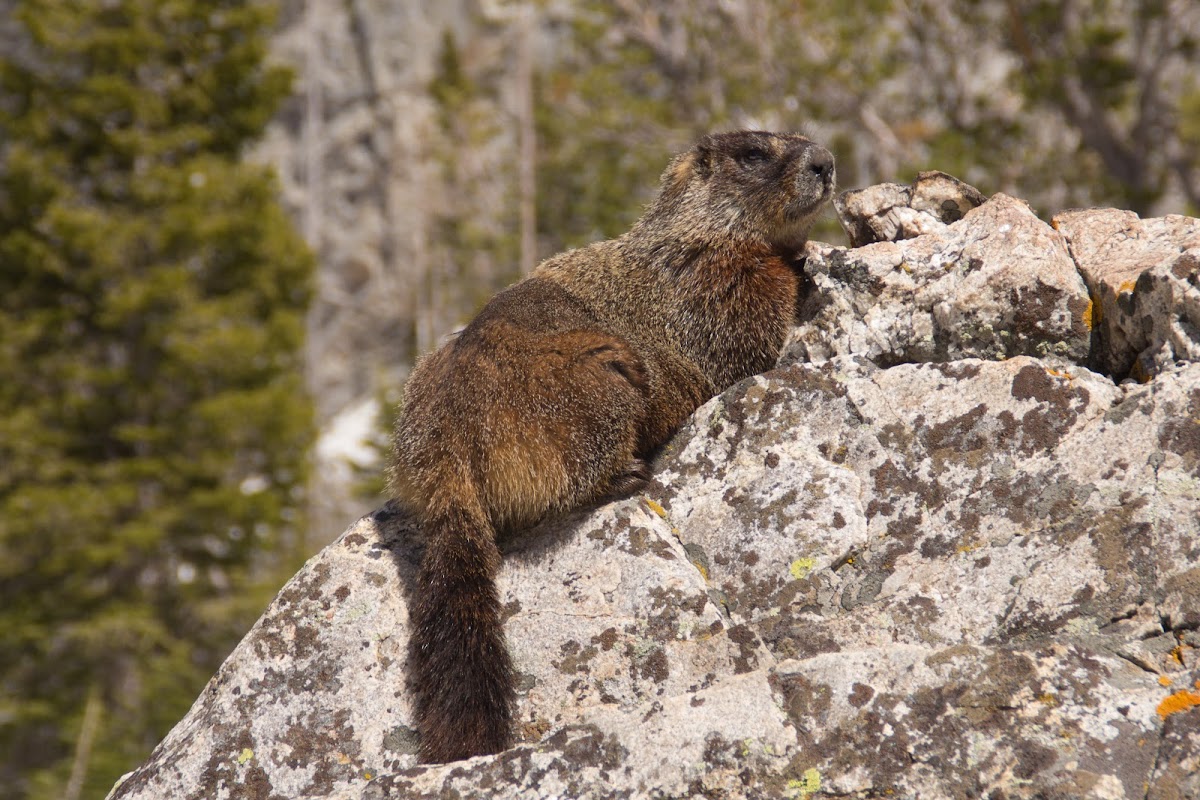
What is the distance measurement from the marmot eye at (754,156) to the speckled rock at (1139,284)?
6.32ft

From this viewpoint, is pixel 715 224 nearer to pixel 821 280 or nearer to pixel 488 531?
pixel 821 280

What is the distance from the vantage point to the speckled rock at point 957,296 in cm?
488

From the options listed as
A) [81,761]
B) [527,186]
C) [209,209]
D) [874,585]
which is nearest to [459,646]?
[874,585]

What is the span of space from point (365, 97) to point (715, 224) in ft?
170

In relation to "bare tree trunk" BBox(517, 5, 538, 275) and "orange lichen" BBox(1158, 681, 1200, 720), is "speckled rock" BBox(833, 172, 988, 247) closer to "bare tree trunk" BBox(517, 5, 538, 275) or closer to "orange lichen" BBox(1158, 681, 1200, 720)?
"orange lichen" BBox(1158, 681, 1200, 720)

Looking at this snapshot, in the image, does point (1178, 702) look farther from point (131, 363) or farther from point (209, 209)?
point (209, 209)

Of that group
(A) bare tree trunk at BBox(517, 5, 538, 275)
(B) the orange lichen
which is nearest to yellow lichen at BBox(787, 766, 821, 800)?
(B) the orange lichen

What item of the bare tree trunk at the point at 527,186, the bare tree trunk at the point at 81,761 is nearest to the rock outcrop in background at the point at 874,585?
the bare tree trunk at the point at 81,761

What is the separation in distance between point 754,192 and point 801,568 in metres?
2.79

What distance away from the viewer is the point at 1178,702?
11.3 ft

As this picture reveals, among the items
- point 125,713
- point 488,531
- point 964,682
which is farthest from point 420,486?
point 125,713

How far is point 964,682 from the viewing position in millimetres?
3717

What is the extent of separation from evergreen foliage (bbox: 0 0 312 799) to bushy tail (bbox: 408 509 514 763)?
16162 millimetres

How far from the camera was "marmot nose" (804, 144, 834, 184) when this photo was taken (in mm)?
6371
